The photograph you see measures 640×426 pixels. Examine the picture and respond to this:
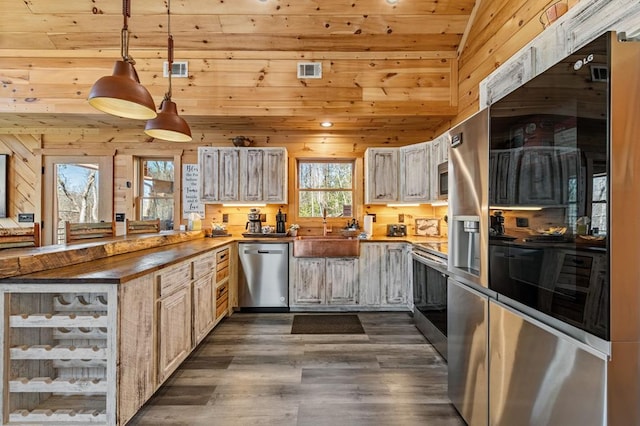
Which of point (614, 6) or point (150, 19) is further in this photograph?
point (150, 19)

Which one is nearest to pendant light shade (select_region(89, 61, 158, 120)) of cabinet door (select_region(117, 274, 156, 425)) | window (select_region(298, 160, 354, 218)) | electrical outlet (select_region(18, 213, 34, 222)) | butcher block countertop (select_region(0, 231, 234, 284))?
butcher block countertop (select_region(0, 231, 234, 284))

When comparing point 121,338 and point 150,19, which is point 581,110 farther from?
point 150,19

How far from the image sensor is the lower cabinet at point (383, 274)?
3992 mm

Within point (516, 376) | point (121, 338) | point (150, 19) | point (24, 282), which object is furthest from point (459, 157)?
point (150, 19)

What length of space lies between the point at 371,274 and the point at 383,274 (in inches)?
6.2

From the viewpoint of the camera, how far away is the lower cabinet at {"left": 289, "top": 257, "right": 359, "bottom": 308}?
4004 mm

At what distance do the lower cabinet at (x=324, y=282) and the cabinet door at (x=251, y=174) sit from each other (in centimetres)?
A: 114

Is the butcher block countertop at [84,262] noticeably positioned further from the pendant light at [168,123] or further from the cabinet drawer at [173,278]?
the pendant light at [168,123]

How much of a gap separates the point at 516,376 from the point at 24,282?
2.45 metres

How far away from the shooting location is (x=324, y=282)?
158 inches

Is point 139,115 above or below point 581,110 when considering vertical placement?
above

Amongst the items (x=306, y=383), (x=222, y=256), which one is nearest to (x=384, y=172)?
(x=222, y=256)

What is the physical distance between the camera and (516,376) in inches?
51.8

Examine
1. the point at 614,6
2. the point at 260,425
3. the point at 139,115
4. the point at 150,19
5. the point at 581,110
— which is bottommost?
the point at 260,425
